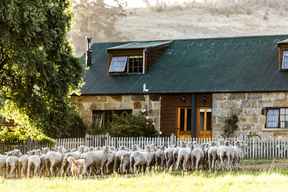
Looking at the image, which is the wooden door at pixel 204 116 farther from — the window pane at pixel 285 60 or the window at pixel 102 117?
the window pane at pixel 285 60

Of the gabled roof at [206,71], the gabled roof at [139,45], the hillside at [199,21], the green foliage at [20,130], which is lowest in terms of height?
the green foliage at [20,130]

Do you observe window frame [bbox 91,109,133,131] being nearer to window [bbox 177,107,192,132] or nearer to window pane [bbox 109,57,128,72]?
window [bbox 177,107,192,132]

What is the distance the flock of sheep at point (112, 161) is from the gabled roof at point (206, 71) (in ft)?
40.7

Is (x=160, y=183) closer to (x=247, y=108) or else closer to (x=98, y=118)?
(x=247, y=108)

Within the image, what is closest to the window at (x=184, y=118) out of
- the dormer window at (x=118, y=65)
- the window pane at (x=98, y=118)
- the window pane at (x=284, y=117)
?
the window pane at (x=98, y=118)

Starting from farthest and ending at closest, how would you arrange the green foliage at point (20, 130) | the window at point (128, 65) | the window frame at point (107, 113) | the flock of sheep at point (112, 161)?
the window at point (128, 65), the window frame at point (107, 113), the green foliage at point (20, 130), the flock of sheep at point (112, 161)

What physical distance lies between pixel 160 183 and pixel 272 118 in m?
18.9

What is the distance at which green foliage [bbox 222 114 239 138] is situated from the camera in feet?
128

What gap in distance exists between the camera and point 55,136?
111 ft

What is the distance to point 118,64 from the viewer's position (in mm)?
43938

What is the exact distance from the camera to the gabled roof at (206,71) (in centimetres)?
3950

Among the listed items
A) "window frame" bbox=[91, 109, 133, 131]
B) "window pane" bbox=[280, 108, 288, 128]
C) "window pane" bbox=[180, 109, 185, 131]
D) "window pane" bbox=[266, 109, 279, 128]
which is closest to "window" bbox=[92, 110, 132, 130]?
"window frame" bbox=[91, 109, 133, 131]

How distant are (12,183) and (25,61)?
972cm

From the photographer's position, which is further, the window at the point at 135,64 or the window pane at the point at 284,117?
the window at the point at 135,64
